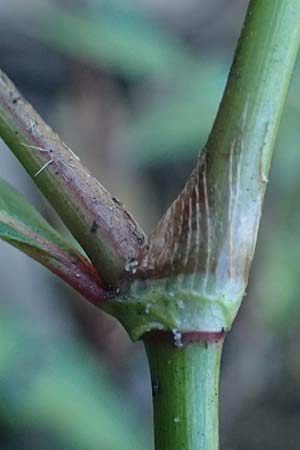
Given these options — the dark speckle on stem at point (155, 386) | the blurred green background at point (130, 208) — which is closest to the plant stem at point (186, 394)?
the dark speckle on stem at point (155, 386)

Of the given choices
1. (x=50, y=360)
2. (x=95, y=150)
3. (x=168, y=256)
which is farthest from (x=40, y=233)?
(x=95, y=150)

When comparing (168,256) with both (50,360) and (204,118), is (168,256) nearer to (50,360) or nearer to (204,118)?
(50,360)

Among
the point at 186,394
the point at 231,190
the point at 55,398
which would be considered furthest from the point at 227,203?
the point at 55,398

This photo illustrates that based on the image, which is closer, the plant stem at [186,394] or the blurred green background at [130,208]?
the plant stem at [186,394]

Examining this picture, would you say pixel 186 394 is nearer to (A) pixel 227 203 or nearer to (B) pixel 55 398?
(A) pixel 227 203

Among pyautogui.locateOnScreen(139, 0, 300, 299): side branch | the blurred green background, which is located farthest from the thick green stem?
the blurred green background

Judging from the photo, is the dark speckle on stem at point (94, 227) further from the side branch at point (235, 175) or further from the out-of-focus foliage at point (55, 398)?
the out-of-focus foliage at point (55, 398)
